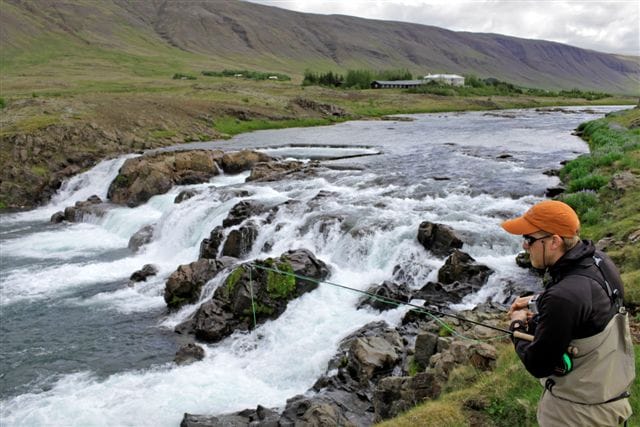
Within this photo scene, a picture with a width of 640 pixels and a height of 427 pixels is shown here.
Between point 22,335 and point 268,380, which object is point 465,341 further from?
point 22,335

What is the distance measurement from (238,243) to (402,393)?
14923 mm

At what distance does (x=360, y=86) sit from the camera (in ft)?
438

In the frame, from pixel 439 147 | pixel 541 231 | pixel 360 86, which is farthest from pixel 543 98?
pixel 541 231

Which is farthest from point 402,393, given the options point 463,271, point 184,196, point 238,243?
point 184,196

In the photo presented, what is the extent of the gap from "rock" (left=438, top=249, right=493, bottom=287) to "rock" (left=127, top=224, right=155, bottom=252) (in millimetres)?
17109

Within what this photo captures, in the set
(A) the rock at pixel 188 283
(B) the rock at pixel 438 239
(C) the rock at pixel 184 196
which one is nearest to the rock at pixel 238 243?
(A) the rock at pixel 188 283

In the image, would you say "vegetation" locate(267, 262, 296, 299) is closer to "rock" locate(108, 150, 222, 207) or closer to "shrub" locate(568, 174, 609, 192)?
"shrub" locate(568, 174, 609, 192)

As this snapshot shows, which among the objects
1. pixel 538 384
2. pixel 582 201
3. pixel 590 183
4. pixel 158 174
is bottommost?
pixel 158 174

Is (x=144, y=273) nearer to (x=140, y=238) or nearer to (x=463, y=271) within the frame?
(x=140, y=238)

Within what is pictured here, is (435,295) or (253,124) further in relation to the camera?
(253,124)

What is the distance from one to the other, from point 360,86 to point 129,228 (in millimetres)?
109739

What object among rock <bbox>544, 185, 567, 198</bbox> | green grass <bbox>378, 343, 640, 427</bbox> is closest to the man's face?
green grass <bbox>378, 343, 640, 427</bbox>

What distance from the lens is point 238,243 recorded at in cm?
2403

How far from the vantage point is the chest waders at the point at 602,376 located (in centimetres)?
443
